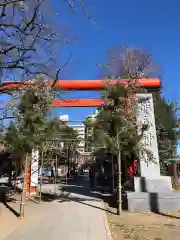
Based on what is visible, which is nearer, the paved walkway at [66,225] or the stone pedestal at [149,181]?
the paved walkway at [66,225]

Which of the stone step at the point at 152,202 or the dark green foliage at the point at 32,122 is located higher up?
the dark green foliage at the point at 32,122

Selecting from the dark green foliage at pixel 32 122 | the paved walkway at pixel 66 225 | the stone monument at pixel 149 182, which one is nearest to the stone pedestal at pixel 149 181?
the stone monument at pixel 149 182

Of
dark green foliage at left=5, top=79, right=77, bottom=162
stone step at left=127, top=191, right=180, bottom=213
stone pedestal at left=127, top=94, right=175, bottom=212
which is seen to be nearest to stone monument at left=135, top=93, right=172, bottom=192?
stone pedestal at left=127, top=94, right=175, bottom=212

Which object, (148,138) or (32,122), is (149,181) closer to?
(148,138)

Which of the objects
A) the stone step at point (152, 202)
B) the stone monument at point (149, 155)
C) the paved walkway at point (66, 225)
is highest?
the stone monument at point (149, 155)

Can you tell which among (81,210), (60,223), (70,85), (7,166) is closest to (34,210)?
(81,210)

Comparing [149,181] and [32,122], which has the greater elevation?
[32,122]

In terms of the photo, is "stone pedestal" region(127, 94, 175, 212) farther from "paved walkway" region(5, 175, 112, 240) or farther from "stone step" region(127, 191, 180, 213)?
"paved walkway" region(5, 175, 112, 240)

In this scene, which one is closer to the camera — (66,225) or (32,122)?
(66,225)

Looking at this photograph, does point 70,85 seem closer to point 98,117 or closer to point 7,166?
point 98,117

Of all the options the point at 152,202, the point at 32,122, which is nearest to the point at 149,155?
the point at 152,202

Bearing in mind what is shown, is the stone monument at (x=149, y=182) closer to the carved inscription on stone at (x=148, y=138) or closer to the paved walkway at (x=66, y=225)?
the carved inscription on stone at (x=148, y=138)

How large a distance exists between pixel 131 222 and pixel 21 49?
6.89 meters

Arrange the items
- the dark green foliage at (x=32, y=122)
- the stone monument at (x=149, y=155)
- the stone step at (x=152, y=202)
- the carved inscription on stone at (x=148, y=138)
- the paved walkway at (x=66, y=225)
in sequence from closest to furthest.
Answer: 1. the paved walkway at (x=66, y=225)
2. the dark green foliage at (x=32, y=122)
3. the stone step at (x=152, y=202)
4. the stone monument at (x=149, y=155)
5. the carved inscription on stone at (x=148, y=138)
